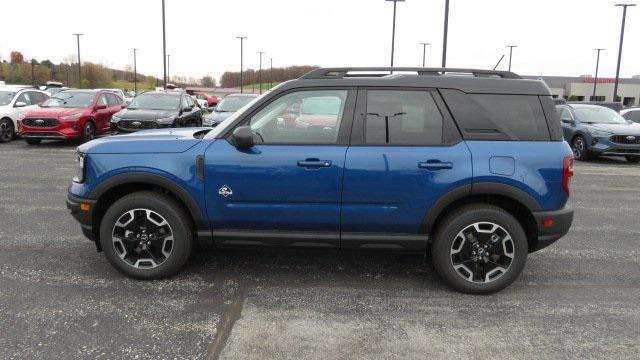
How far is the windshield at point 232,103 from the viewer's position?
1497 cm

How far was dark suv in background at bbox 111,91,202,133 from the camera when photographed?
543 inches

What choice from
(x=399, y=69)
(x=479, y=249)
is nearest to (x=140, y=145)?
(x=399, y=69)

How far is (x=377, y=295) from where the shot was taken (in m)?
4.18

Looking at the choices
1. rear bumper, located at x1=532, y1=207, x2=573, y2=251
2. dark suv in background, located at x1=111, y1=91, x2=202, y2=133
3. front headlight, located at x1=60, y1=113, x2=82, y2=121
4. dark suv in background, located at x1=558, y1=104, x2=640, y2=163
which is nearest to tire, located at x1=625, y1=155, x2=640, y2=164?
dark suv in background, located at x1=558, y1=104, x2=640, y2=163

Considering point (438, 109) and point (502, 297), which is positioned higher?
point (438, 109)

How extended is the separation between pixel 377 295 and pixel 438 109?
1588 millimetres

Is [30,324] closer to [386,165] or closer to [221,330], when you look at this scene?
[221,330]

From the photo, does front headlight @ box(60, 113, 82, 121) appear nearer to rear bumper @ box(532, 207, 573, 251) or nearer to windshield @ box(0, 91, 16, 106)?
windshield @ box(0, 91, 16, 106)

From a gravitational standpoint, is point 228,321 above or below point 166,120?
below

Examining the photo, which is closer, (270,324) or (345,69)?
(270,324)

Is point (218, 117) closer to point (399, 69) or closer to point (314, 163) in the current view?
point (399, 69)

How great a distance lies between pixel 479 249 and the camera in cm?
418

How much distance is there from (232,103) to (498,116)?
12164 mm

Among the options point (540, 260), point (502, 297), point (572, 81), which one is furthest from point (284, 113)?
point (572, 81)
